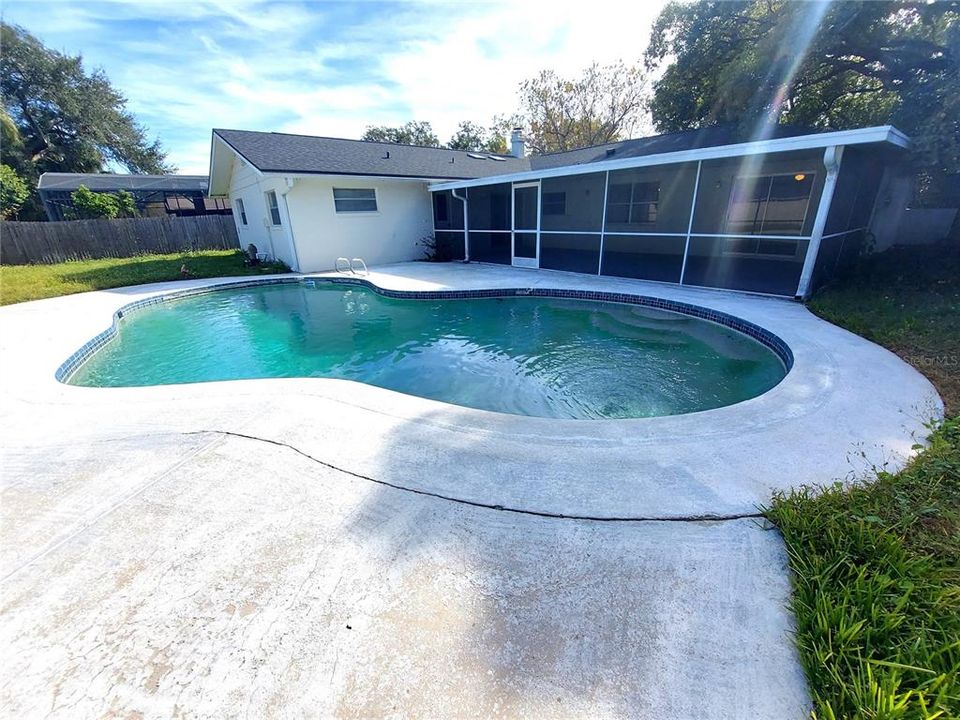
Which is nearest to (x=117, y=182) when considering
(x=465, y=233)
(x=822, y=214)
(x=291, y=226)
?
(x=291, y=226)

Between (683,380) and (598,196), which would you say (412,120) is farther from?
(683,380)

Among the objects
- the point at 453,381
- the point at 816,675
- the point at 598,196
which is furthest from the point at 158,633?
the point at 598,196

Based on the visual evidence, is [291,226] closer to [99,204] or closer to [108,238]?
[108,238]

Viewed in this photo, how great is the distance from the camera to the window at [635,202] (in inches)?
444

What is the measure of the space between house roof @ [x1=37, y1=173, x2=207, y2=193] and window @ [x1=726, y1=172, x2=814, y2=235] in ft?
78.6

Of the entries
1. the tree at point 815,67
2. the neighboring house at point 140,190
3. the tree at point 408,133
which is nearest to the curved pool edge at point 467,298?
the tree at point 815,67

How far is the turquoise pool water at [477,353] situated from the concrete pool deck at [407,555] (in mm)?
1033

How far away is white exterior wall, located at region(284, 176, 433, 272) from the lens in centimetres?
1073

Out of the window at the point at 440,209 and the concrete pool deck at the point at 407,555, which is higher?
the window at the point at 440,209

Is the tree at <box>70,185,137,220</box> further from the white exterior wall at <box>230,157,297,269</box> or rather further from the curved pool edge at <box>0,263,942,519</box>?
the curved pool edge at <box>0,263,942,519</box>

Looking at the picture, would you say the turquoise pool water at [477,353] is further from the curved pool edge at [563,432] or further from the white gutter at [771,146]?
the white gutter at [771,146]

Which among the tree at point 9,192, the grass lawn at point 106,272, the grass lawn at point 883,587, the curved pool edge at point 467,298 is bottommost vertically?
the curved pool edge at point 467,298

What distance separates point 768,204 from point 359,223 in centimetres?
1134

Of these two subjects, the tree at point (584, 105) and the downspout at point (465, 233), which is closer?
the downspout at point (465, 233)
